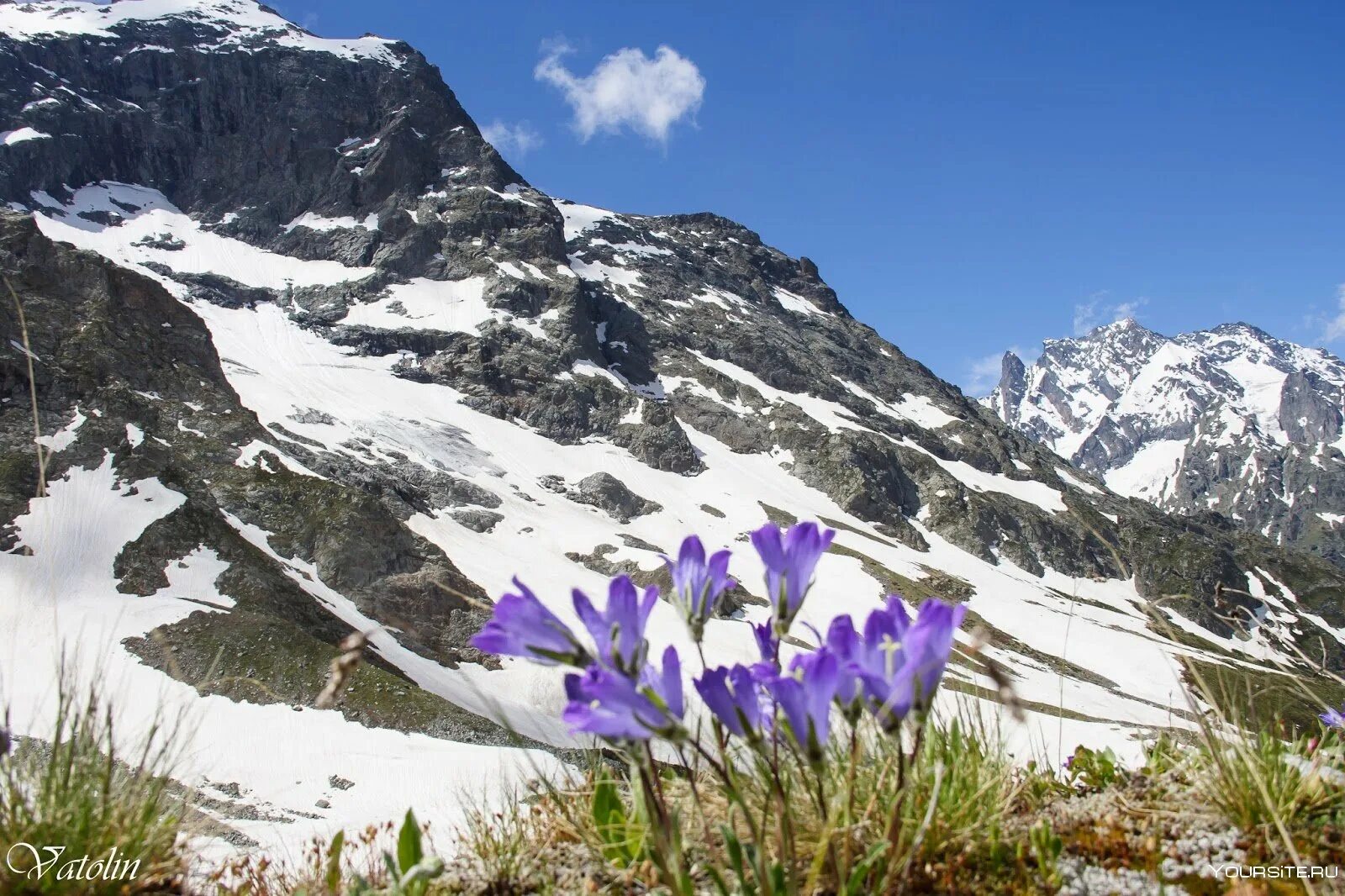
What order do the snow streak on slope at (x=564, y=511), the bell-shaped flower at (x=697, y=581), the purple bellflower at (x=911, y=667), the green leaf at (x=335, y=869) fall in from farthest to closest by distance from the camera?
1. the snow streak on slope at (x=564, y=511)
2. the green leaf at (x=335, y=869)
3. the bell-shaped flower at (x=697, y=581)
4. the purple bellflower at (x=911, y=667)

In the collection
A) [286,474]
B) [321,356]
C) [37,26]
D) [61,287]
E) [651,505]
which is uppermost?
[37,26]

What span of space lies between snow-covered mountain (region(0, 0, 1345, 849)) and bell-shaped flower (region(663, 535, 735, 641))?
366 millimetres

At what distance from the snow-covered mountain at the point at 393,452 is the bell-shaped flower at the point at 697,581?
14.4 inches

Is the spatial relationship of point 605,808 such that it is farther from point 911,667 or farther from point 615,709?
point 911,667

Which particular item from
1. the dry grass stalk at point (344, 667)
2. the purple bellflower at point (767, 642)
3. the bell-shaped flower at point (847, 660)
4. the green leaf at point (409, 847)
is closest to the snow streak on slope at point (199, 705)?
the green leaf at point (409, 847)

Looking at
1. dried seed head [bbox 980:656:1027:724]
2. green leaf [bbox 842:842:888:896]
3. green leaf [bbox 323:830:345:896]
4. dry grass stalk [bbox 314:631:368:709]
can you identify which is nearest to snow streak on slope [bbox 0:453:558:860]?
green leaf [bbox 323:830:345:896]

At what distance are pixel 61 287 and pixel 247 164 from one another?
372 ft

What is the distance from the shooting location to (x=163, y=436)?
185 ft

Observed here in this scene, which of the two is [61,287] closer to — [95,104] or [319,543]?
[319,543]

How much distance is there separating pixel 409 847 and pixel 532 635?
46.1 inches

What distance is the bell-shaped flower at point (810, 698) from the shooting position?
5.39 feet

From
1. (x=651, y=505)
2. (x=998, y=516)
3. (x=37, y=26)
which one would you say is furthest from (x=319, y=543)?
(x=37, y=26)

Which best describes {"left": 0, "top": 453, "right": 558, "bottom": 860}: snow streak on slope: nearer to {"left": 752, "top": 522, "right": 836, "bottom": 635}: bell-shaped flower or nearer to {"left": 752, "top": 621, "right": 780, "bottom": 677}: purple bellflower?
{"left": 752, "top": 621, "right": 780, "bottom": 677}: purple bellflower

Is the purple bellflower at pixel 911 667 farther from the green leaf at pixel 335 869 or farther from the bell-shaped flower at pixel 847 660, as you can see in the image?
the green leaf at pixel 335 869
